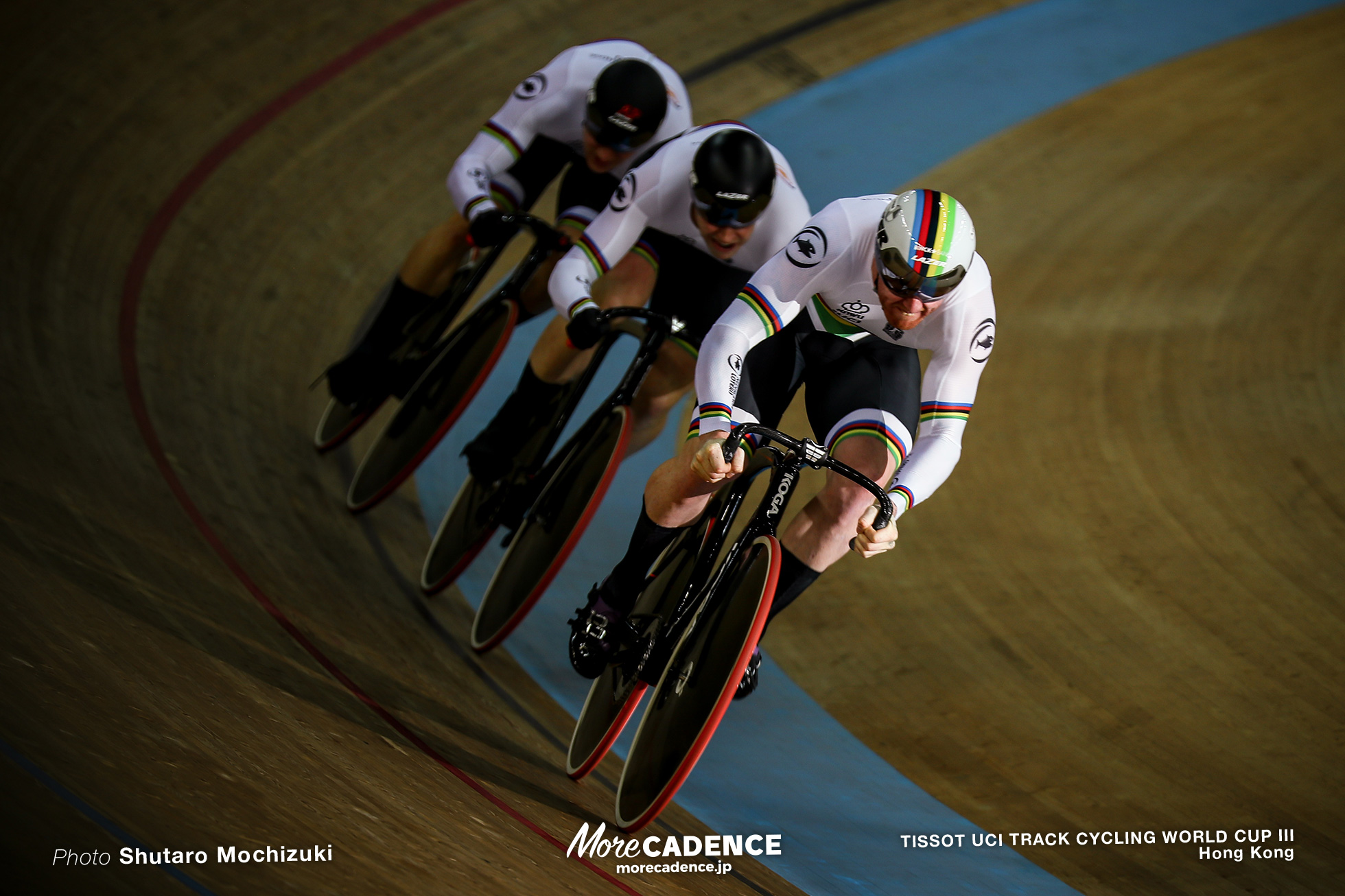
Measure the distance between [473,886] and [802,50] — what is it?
609 centimetres

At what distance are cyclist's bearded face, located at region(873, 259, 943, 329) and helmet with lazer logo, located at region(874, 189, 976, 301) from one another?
0.05 ft

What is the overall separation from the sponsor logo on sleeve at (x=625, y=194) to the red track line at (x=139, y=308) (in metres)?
1.56

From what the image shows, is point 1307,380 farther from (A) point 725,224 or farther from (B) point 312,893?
(B) point 312,893

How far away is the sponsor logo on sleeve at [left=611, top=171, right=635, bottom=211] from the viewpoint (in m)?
3.46

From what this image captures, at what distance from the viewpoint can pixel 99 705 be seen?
234 cm

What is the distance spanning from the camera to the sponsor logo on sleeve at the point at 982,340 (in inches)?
111

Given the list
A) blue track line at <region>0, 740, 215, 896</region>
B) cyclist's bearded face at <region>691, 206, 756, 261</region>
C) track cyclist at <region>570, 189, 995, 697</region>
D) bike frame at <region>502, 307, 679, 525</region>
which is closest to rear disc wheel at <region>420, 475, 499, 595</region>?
bike frame at <region>502, 307, 679, 525</region>

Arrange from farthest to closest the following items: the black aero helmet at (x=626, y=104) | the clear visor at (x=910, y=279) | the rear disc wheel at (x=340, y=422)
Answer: the rear disc wheel at (x=340, y=422), the black aero helmet at (x=626, y=104), the clear visor at (x=910, y=279)

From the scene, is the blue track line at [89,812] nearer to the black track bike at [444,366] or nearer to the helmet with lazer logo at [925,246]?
the helmet with lazer logo at [925,246]

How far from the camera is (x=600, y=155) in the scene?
373cm

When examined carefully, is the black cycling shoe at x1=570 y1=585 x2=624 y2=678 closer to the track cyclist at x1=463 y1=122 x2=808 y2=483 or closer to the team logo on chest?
the track cyclist at x1=463 y1=122 x2=808 y2=483

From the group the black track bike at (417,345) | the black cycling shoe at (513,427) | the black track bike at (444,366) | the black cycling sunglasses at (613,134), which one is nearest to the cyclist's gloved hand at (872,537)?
the black cycling shoe at (513,427)

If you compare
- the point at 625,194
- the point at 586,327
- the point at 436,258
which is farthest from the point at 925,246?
the point at 436,258

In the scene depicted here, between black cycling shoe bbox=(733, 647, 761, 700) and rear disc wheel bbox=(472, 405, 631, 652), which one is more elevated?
rear disc wheel bbox=(472, 405, 631, 652)
